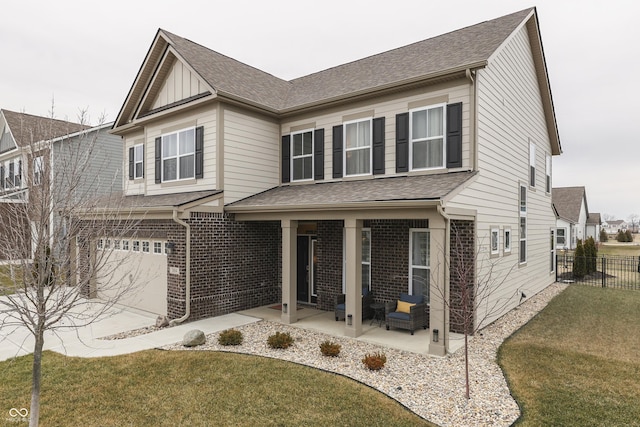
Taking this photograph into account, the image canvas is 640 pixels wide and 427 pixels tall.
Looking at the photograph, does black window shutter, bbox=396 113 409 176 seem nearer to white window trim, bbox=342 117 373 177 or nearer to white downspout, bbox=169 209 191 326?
white window trim, bbox=342 117 373 177

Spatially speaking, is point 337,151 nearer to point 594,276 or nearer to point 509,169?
point 509,169

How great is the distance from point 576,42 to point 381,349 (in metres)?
15.8

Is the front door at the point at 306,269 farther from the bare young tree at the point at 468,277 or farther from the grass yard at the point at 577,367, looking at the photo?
the grass yard at the point at 577,367

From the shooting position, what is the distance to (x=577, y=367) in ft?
23.6

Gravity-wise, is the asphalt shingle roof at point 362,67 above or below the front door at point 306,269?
above

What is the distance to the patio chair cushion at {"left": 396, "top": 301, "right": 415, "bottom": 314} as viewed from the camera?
9698mm

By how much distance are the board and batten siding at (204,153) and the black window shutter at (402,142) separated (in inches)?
211

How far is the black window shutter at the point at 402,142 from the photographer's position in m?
10.5

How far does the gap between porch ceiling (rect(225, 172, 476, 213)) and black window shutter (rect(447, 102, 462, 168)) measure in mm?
336

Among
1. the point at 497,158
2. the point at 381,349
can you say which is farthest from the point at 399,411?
the point at 497,158

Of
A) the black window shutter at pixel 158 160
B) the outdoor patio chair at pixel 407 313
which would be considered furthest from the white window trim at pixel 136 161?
the outdoor patio chair at pixel 407 313

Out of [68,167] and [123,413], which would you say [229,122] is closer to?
[68,167]

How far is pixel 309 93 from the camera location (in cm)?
1385

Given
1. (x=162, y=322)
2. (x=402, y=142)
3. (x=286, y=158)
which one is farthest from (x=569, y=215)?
(x=162, y=322)
